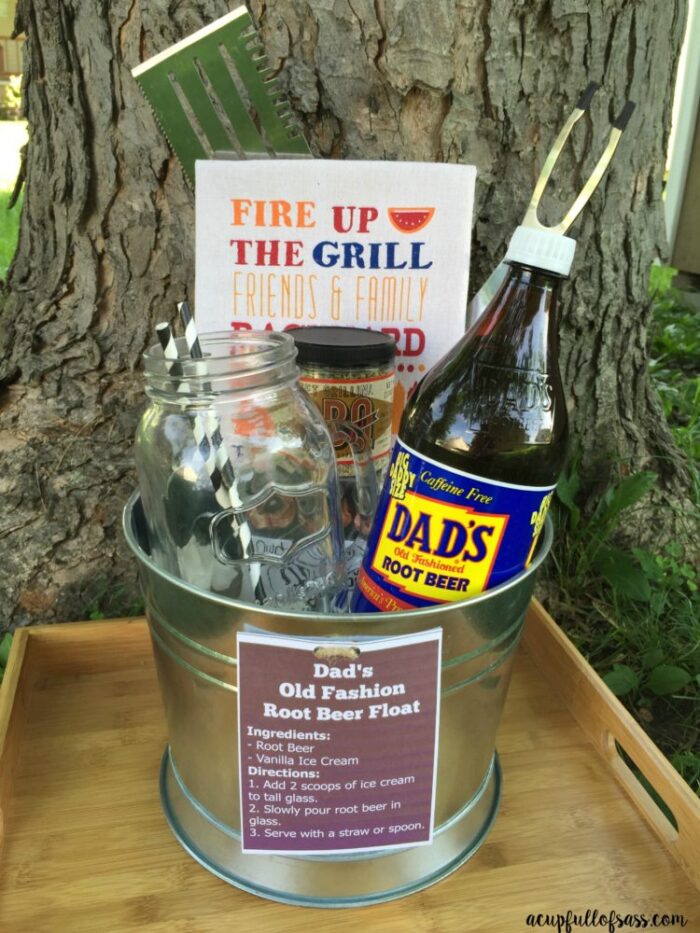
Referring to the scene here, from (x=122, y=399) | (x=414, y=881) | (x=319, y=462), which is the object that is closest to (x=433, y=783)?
(x=414, y=881)

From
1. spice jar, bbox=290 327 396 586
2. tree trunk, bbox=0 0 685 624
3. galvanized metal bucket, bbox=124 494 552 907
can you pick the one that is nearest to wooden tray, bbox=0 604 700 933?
galvanized metal bucket, bbox=124 494 552 907

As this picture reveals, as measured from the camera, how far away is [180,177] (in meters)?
0.83

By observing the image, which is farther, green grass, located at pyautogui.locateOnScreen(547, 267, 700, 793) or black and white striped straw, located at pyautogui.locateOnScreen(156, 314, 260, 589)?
green grass, located at pyautogui.locateOnScreen(547, 267, 700, 793)

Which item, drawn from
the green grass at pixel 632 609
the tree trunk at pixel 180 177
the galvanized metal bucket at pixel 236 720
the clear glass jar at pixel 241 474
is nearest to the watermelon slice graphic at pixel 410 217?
the tree trunk at pixel 180 177

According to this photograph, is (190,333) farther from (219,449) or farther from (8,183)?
(8,183)

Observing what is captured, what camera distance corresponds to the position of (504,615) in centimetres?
59

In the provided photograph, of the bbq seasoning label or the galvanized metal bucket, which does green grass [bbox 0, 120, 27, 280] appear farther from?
the galvanized metal bucket

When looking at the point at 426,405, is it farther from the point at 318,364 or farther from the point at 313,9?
the point at 313,9

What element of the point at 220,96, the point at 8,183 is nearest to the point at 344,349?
the point at 220,96

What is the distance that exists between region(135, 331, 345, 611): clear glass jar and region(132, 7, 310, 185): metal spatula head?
0.69 feet

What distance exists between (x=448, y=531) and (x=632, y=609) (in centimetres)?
61

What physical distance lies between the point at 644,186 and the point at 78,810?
0.99 metres

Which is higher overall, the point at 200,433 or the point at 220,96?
the point at 220,96

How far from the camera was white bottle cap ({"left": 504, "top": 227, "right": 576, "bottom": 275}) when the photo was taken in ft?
1.86
